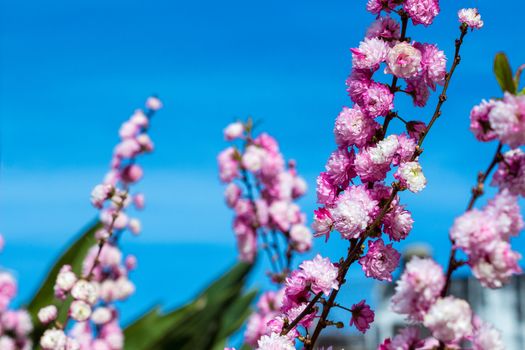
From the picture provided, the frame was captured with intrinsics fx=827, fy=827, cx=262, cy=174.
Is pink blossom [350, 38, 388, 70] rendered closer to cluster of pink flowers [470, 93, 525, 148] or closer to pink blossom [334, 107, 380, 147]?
pink blossom [334, 107, 380, 147]

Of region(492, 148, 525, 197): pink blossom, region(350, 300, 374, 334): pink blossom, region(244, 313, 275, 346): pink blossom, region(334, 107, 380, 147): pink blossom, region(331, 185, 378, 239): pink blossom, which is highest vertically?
region(244, 313, 275, 346): pink blossom

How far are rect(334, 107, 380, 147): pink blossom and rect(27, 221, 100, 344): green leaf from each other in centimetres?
217

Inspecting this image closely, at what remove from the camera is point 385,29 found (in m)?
1.41

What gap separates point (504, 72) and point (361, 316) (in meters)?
0.49

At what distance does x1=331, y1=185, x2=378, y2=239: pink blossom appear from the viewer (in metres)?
1.24

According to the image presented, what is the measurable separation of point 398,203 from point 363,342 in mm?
9942

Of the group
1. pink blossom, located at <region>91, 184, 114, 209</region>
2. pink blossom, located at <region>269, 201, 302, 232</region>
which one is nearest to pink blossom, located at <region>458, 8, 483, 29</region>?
pink blossom, located at <region>91, 184, 114, 209</region>

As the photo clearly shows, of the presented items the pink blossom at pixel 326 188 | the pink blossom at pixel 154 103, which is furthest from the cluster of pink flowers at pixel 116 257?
the pink blossom at pixel 326 188

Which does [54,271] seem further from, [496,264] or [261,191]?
[496,264]

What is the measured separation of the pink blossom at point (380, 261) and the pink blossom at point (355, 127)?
0.55 feet

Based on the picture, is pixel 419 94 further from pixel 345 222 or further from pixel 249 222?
pixel 249 222

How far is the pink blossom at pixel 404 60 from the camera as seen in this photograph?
1315mm

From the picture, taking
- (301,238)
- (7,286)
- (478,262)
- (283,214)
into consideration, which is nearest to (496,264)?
(478,262)

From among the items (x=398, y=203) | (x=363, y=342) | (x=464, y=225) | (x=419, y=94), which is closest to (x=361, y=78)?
(x=419, y=94)
